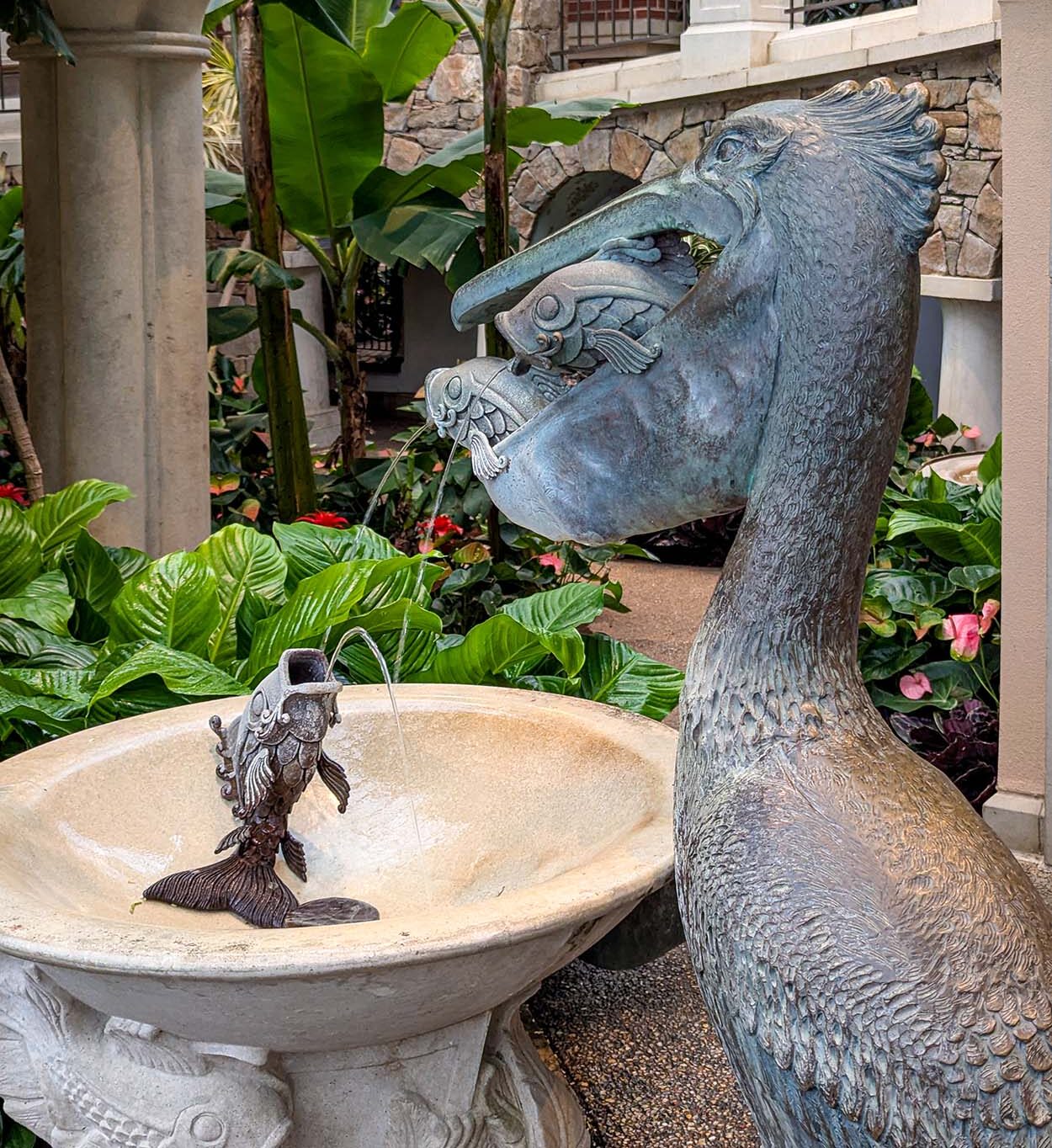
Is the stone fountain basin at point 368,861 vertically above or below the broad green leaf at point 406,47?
below

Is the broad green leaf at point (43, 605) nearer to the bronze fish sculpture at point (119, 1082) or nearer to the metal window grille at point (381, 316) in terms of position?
the bronze fish sculpture at point (119, 1082)

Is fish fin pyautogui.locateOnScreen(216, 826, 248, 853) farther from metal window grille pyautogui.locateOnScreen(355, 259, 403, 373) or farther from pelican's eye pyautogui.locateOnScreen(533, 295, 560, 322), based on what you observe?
metal window grille pyautogui.locateOnScreen(355, 259, 403, 373)

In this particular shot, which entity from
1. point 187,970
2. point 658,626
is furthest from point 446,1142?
point 658,626

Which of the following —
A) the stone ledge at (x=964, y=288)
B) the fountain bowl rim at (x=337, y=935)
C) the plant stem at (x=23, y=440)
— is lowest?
the fountain bowl rim at (x=337, y=935)

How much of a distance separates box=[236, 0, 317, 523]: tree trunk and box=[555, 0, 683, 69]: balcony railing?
23.3 ft

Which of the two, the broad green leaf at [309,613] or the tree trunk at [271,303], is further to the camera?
the tree trunk at [271,303]

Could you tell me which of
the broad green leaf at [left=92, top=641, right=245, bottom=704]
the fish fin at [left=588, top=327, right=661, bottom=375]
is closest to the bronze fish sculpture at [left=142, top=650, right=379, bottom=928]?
the broad green leaf at [left=92, top=641, right=245, bottom=704]

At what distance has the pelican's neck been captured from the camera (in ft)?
3.76

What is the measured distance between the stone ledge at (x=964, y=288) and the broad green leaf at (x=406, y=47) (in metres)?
3.53

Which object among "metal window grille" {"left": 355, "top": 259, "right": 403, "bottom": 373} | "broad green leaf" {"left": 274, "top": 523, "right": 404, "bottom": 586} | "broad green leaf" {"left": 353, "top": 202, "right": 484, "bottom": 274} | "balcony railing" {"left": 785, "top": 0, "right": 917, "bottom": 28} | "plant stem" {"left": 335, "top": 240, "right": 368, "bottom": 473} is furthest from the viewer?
"metal window grille" {"left": 355, "top": 259, "right": 403, "bottom": 373}

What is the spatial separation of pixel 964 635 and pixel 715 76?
662cm

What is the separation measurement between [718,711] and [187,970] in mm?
861

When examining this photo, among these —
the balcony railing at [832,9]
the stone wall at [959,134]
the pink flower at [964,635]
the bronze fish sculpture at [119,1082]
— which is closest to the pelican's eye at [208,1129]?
the bronze fish sculpture at [119,1082]

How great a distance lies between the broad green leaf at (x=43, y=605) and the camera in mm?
3406
